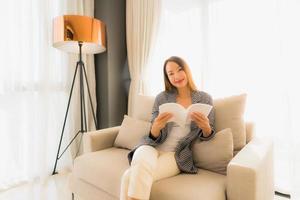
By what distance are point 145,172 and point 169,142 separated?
0.38 meters

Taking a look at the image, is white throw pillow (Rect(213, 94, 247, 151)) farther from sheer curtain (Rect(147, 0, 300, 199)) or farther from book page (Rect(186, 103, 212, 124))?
sheer curtain (Rect(147, 0, 300, 199))

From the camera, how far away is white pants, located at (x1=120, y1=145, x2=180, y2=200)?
1.21 meters

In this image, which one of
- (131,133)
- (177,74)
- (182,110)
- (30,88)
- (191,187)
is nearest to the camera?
(191,187)

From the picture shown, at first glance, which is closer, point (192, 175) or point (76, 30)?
point (192, 175)

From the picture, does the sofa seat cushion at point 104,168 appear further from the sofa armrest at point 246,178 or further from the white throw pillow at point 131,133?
the sofa armrest at point 246,178

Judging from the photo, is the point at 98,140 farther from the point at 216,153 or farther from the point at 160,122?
the point at 216,153

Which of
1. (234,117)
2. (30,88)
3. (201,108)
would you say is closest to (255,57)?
(234,117)

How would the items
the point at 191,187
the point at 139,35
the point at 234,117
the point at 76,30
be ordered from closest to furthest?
the point at 191,187 < the point at 234,117 < the point at 76,30 < the point at 139,35

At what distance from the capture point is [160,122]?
154 centimetres

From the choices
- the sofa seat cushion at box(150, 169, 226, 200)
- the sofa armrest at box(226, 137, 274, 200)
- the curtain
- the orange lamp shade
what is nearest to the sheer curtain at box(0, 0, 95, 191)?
the orange lamp shade

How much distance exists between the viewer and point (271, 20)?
1907 millimetres

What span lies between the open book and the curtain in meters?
1.24

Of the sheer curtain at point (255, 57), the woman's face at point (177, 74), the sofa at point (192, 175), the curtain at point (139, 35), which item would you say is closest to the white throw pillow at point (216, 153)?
the sofa at point (192, 175)

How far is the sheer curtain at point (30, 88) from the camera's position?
221 centimetres
